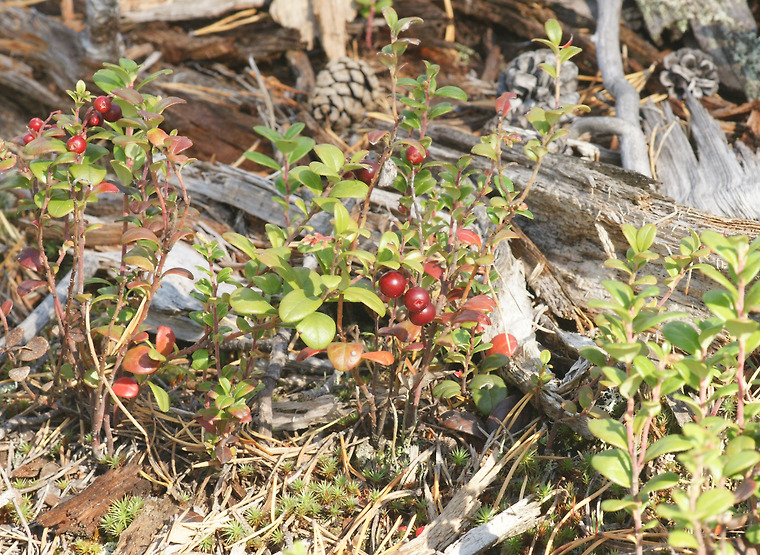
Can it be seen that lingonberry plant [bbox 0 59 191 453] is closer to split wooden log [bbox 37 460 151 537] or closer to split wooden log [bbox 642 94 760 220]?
split wooden log [bbox 37 460 151 537]

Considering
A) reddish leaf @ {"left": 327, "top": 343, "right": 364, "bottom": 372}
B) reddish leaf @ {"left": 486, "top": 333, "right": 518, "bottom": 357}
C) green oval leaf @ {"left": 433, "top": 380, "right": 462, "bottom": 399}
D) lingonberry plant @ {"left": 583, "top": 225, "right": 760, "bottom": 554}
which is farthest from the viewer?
reddish leaf @ {"left": 486, "top": 333, "right": 518, "bottom": 357}

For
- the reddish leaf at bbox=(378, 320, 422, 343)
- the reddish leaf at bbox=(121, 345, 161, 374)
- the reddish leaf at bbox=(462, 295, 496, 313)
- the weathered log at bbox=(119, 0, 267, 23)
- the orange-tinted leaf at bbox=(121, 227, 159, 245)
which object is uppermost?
the weathered log at bbox=(119, 0, 267, 23)

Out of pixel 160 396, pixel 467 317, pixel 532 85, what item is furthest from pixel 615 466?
pixel 532 85

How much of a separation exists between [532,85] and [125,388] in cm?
351

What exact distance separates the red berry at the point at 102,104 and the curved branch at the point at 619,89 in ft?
9.93

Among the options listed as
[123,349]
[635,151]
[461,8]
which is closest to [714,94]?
[635,151]

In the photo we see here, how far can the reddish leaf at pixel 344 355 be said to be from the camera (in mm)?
2016

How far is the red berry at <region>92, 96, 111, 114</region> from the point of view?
7.72 feet

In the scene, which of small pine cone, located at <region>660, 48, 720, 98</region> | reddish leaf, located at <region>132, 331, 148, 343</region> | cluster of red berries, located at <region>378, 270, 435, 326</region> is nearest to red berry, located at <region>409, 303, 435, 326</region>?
cluster of red berries, located at <region>378, 270, 435, 326</region>

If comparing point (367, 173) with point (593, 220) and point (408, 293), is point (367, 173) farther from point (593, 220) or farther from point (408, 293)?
point (593, 220)

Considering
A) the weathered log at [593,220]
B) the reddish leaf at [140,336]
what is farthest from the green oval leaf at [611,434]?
the reddish leaf at [140,336]

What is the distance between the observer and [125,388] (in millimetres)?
2479

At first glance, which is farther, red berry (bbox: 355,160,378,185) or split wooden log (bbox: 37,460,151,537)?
red berry (bbox: 355,160,378,185)

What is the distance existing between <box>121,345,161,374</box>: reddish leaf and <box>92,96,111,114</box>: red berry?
3.18 ft
